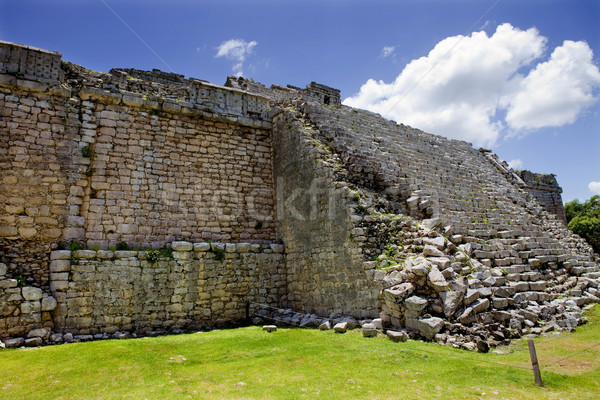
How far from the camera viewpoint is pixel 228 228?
1163 cm

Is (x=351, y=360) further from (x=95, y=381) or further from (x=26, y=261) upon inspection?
(x=26, y=261)

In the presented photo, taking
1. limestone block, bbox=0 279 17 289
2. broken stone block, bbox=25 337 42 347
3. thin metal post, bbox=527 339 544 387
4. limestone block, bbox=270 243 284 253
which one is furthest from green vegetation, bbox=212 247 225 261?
thin metal post, bbox=527 339 544 387

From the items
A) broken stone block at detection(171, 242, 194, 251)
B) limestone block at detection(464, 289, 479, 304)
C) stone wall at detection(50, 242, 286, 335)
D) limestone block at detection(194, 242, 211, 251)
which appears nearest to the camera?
limestone block at detection(464, 289, 479, 304)

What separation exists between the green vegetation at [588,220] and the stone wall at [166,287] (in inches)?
958

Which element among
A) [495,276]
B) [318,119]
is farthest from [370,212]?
[318,119]

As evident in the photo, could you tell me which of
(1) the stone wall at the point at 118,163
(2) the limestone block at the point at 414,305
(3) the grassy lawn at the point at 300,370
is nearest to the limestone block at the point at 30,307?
(1) the stone wall at the point at 118,163

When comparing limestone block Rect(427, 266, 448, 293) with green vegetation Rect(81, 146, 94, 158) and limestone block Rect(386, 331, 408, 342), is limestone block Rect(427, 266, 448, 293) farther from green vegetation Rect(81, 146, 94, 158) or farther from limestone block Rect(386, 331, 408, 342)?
green vegetation Rect(81, 146, 94, 158)

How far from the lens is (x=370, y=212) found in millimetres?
9898

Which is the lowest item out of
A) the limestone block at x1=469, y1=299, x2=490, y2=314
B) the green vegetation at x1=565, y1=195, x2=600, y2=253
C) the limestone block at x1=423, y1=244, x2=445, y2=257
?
the limestone block at x1=469, y1=299, x2=490, y2=314

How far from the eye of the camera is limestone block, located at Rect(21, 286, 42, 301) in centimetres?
846

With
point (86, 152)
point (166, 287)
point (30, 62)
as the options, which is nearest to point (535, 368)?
point (166, 287)

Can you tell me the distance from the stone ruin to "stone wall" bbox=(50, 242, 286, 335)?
32 mm

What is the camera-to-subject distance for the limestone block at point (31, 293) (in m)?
8.46

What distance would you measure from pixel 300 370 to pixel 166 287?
207 inches
